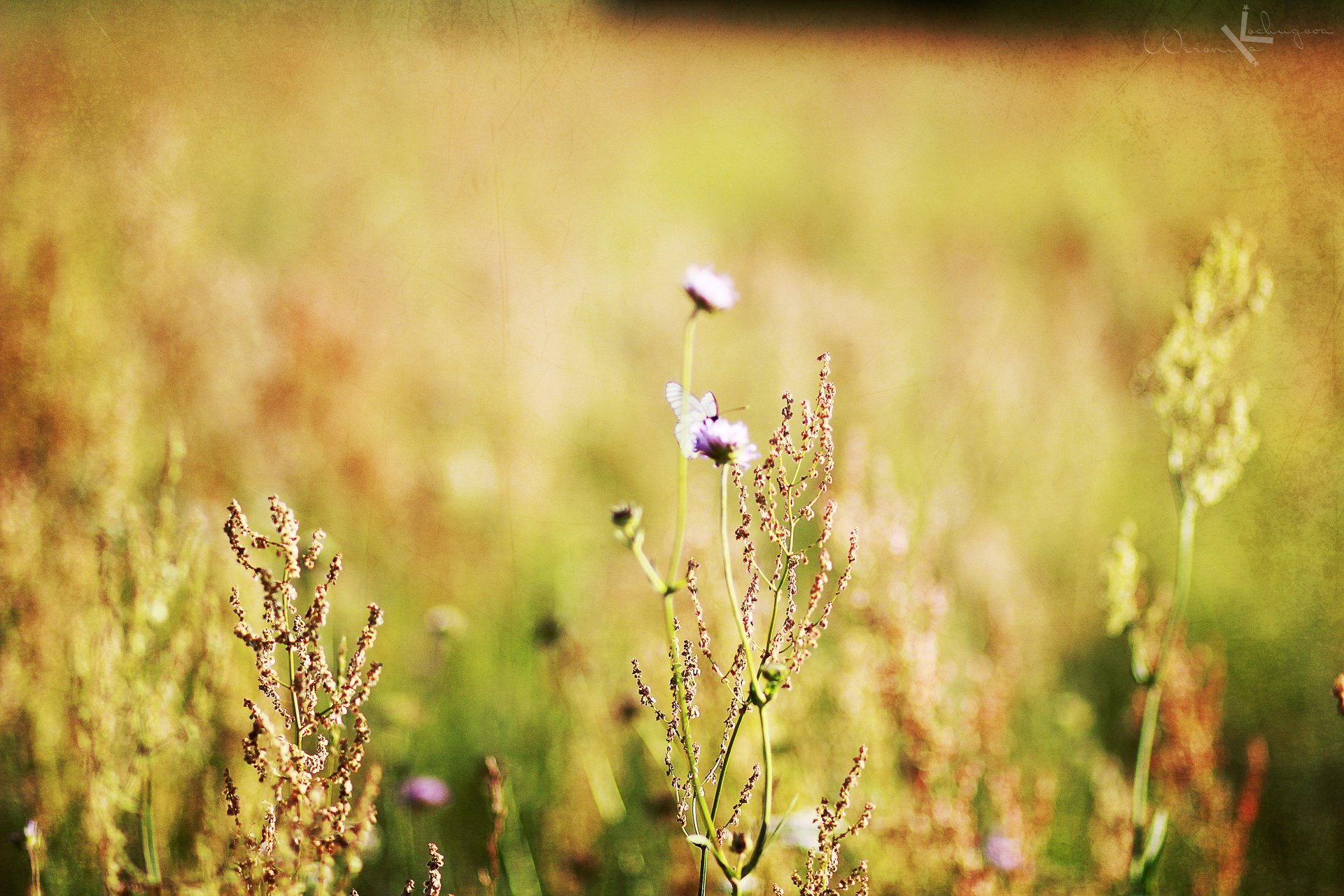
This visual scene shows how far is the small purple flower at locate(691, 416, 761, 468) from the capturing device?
89cm

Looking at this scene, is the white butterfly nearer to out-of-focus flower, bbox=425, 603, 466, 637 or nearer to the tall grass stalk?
the tall grass stalk

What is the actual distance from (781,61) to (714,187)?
2.43 ft

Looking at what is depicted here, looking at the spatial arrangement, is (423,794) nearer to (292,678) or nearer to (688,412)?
(292,678)

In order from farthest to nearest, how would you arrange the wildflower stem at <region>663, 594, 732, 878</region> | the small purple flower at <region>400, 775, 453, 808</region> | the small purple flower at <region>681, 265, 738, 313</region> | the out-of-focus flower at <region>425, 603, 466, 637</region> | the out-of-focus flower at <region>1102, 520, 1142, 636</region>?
the out-of-focus flower at <region>425, 603, 466, 637</region> < the small purple flower at <region>400, 775, 453, 808</region> < the out-of-focus flower at <region>1102, 520, 1142, 636</region> < the small purple flower at <region>681, 265, 738, 313</region> < the wildflower stem at <region>663, 594, 732, 878</region>

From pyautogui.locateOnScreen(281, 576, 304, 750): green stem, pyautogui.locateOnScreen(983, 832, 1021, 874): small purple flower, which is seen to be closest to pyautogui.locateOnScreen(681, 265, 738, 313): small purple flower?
pyautogui.locateOnScreen(281, 576, 304, 750): green stem

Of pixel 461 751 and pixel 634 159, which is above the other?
pixel 634 159

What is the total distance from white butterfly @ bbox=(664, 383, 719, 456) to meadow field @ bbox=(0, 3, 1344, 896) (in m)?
0.64

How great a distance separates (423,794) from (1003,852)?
1.23 metres

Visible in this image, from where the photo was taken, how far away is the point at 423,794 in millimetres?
1668

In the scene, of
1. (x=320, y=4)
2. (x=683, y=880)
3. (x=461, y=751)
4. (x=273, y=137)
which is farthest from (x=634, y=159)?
(x=683, y=880)

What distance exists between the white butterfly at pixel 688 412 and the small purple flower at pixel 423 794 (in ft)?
3.86

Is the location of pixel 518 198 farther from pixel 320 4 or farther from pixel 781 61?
pixel 781 61

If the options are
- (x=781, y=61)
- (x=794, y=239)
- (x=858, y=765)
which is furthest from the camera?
(x=794, y=239)

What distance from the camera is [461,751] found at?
215 cm
